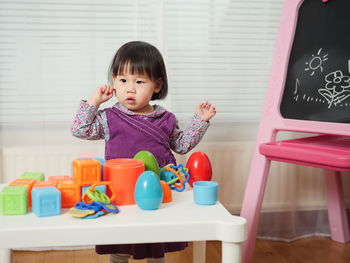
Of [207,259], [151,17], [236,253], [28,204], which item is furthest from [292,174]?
[28,204]

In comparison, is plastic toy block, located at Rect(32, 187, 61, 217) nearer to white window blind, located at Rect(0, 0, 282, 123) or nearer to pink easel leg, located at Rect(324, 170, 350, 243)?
white window blind, located at Rect(0, 0, 282, 123)

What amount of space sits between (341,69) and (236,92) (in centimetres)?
55

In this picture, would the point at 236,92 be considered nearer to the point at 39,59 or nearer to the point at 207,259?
the point at 207,259

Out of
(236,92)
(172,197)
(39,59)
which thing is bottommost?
(172,197)

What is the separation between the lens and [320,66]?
1304 mm

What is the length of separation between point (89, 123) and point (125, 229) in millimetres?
528

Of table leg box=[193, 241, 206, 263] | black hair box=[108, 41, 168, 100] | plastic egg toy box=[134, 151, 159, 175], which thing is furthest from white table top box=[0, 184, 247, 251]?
black hair box=[108, 41, 168, 100]

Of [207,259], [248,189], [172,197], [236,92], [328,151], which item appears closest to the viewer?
[172,197]

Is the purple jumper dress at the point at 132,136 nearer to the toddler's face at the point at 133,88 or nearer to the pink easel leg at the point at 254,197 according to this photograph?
the toddler's face at the point at 133,88

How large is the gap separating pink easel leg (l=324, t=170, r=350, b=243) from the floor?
0.05 meters

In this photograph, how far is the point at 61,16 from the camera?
5.19ft

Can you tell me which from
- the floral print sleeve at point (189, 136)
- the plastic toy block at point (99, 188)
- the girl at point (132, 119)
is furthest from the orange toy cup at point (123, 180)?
the floral print sleeve at point (189, 136)

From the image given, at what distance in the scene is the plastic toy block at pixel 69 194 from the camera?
0.84 metres

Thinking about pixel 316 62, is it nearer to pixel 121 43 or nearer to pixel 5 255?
pixel 121 43
